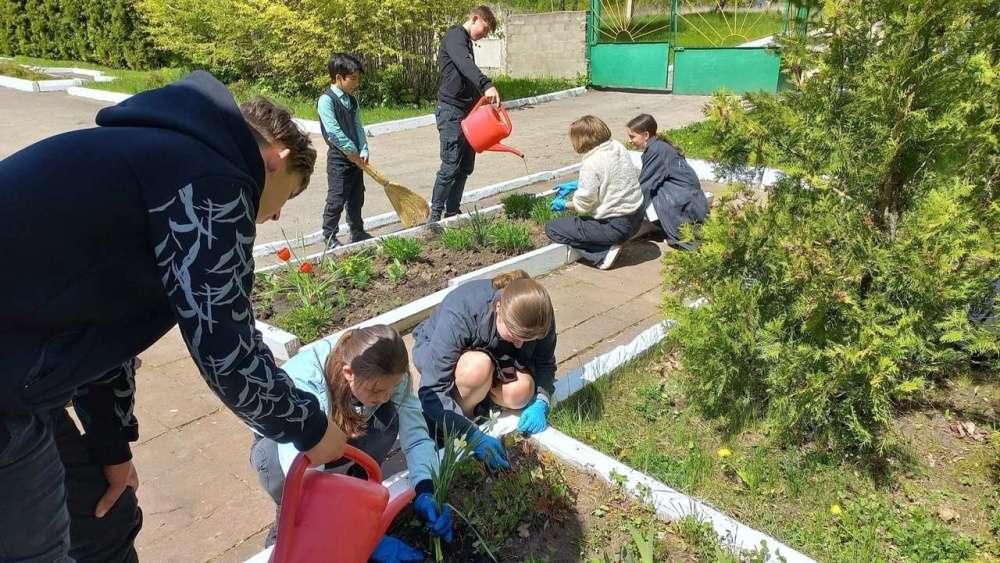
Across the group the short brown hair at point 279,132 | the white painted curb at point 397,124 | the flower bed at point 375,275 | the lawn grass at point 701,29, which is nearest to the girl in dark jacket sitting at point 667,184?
the flower bed at point 375,275

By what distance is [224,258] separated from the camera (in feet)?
3.99

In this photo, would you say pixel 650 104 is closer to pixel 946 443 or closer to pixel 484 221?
pixel 484 221

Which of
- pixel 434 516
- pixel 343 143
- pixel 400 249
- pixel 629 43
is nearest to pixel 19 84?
pixel 629 43

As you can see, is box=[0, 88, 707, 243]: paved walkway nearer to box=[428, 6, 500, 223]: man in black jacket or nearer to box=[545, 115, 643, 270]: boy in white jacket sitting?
box=[428, 6, 500, 223]: man in black jacket

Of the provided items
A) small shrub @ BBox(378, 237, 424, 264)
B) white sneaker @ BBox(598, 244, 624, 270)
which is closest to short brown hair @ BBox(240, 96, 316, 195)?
small shrub @ BBox(378, 237, 424, 264)

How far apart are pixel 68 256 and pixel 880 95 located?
7.99 ft

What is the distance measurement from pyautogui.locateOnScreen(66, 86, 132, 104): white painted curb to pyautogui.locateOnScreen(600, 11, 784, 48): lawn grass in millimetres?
9397

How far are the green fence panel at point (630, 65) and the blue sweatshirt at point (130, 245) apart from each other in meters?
12.4

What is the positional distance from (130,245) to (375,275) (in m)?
3.33

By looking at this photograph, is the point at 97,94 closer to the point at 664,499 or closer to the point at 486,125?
the point at 486,125

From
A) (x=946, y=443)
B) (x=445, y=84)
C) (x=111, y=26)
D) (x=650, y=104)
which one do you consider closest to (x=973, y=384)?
(x=946, y=443)

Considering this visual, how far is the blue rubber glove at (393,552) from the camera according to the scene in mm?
2150

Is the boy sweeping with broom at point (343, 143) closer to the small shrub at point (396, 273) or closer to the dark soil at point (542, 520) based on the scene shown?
the small shrub at point (396, 273)

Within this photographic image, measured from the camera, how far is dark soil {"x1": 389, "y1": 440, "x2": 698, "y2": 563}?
232cm
